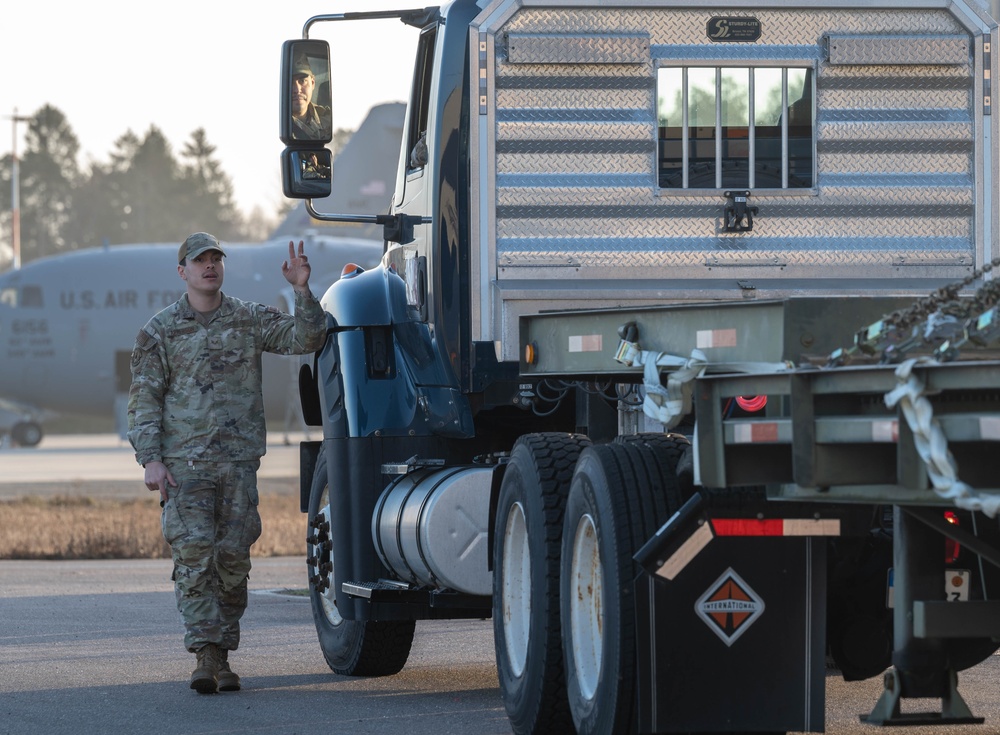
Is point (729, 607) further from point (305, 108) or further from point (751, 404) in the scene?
point (305, 108)

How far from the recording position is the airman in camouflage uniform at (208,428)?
811 centimetres

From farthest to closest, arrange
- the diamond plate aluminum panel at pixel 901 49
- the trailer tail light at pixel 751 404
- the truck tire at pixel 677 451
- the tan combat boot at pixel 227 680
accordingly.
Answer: the tan combat boot at pixel 227 680 < the diamond plate aluminum panel at pixel 901 49 < the truck tire at pixel 677 451 < the trailer tail light at pixel 751 404

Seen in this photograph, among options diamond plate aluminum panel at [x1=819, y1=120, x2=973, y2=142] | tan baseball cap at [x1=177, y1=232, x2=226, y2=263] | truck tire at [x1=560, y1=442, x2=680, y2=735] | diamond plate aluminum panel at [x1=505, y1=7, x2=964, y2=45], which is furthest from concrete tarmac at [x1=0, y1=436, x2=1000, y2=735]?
diamond plate aluminum panel at [x1=505, y1=7, x2=964, y2=45]

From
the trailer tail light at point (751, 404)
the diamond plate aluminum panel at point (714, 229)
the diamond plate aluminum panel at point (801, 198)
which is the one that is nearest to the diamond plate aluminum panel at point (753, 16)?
the diamond plate aluminum panel at point (801, 198)

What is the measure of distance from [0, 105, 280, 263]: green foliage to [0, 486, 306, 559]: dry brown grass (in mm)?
101232

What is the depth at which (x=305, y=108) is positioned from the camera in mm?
7980

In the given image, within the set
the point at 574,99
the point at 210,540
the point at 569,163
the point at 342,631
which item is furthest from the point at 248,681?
the point at 574,99

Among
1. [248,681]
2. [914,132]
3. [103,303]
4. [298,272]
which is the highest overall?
[914,132]

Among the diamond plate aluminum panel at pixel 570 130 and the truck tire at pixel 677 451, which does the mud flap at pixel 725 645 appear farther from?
the diamond plate aluminum panel at pixel 570 130

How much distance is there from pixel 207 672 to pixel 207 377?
130 centimetres

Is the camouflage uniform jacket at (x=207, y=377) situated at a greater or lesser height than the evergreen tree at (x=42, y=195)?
lesser

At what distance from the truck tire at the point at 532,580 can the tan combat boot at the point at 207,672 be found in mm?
1738

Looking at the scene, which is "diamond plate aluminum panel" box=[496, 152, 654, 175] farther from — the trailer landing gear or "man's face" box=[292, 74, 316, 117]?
the trailer landing gear

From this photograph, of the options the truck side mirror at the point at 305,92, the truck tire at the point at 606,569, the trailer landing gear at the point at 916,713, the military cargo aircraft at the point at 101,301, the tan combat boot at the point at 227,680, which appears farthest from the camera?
the military cargo aircraft at the point at 101,301
